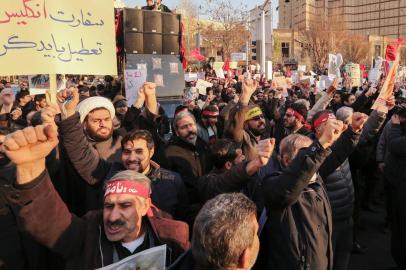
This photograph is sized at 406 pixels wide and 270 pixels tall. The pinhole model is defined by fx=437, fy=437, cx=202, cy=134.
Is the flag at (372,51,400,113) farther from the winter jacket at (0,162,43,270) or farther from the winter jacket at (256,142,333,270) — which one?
the winter jacket at (0,162,43,270)

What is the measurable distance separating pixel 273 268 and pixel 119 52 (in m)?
8.80

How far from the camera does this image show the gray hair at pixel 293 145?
9.12 ft

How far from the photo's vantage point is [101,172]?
119 inches

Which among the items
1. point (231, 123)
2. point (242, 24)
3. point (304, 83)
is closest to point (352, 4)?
point (242, 24)

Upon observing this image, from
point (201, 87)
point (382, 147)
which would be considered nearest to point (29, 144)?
point (382, 147)

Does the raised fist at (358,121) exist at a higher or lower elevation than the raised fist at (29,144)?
lower

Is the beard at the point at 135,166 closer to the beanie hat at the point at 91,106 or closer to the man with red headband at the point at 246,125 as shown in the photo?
the beanie hat at the point at 91,106

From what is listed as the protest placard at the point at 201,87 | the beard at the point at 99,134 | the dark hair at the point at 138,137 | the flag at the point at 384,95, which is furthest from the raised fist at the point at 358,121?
the protest placard at the point at 201,87

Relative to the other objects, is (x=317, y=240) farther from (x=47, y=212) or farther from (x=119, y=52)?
(x=119, y=52)

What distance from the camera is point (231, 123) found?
439 cm

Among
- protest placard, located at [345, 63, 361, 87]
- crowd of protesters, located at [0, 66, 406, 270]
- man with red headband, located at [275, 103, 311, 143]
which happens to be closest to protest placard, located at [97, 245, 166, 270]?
crowd of protesters, located at [0, 66, 406, 270]

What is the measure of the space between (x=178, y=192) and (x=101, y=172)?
0.55 metres

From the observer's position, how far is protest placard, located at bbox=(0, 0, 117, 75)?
321cm

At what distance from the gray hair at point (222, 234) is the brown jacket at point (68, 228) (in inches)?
22.1
